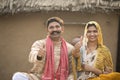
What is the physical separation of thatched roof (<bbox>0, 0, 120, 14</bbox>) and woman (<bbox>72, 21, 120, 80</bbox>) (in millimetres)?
2197

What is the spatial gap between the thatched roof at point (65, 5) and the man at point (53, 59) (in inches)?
97.6

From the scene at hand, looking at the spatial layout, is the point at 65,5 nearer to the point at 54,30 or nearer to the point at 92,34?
the point at 92,34

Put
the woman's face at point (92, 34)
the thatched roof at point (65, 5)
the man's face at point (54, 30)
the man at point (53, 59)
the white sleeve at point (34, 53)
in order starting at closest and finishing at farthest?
the white sleeve at point (34, 53)
the man at point (53, 59)
the man's face at point (54, 30)
the woman's face at point (92, 34)
the thatched roof at point (65, 5)

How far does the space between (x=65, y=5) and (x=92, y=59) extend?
255cm

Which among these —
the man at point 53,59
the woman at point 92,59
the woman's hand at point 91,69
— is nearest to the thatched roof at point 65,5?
the woman at point 92,59

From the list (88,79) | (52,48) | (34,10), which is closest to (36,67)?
(52,48)

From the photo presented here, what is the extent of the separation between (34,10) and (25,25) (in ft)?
1.80

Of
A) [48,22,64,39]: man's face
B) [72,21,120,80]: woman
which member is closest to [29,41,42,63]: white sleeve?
[48,22,64,39]: man's face

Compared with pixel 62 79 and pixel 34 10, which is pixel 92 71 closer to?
pixel 62 79

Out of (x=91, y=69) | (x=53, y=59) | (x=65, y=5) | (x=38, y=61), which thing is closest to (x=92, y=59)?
(x=91, y=69)

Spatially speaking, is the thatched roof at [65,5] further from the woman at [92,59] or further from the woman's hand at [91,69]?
the woman's hand at [91,69]

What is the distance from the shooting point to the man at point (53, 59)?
6613 mm

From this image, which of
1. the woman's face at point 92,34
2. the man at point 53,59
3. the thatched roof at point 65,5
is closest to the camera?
the man at point 53,59

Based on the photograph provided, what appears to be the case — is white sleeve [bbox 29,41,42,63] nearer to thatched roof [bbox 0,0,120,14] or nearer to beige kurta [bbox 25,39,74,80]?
beige kurta [bbox 25,39,74,80]
